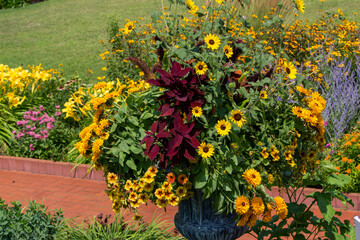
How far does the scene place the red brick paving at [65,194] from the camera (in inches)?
211

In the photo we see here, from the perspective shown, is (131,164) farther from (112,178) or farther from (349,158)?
(349,158)

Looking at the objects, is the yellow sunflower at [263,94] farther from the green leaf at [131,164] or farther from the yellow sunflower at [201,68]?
the green leaf at [131,164]

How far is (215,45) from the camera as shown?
3031 millimetres

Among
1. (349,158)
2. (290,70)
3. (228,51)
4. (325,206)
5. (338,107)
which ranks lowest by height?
(349,158)

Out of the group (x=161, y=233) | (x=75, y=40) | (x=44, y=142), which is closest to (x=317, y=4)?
(x=75, y=40)

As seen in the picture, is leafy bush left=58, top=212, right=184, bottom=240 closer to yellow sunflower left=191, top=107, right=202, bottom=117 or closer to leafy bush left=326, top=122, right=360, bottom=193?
yellow sunflower left=191, top=107, right=202, bottom=117

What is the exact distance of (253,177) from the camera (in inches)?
116

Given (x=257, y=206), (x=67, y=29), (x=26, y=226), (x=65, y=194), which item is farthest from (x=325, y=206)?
(x=67, y=29)

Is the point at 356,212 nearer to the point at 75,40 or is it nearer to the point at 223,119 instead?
the point at 223,119

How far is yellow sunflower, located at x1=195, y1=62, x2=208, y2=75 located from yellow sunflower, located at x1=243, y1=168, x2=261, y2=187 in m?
0.63

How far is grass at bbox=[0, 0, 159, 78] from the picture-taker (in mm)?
15344

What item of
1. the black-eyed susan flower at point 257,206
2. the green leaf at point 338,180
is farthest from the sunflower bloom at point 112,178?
the green leaf at point 338,180

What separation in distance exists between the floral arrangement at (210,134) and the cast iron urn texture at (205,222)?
0.28ft

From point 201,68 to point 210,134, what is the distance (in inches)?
15.4
